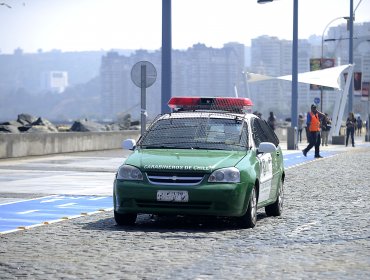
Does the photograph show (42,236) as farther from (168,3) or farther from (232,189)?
(168,3)

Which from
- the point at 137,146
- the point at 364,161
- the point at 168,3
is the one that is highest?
the point at 168,3

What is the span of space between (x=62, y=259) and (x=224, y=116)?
17.7 feet

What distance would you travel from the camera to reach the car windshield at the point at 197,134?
15516 millimetres

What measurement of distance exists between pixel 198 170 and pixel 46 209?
4495 mm

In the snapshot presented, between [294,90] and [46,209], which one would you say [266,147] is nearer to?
[46,209]

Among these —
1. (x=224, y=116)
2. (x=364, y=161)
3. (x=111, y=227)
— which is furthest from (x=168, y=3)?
(x=364, y=161)

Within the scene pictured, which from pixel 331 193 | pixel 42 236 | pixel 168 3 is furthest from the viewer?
pixel 168 3

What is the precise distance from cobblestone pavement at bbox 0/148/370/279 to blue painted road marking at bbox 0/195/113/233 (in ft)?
1.96

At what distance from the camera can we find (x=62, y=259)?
37.2ft

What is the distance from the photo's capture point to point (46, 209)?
1817cm

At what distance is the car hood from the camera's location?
47.3 feet

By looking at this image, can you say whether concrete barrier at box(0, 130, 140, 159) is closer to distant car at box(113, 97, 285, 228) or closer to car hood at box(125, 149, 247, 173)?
distant car at box(113, 97, 285, 228)

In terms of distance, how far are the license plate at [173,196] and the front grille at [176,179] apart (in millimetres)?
113

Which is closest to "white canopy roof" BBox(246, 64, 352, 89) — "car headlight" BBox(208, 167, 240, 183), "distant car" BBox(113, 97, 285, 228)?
"distant car" BBox(113, 97, 285, 228)
